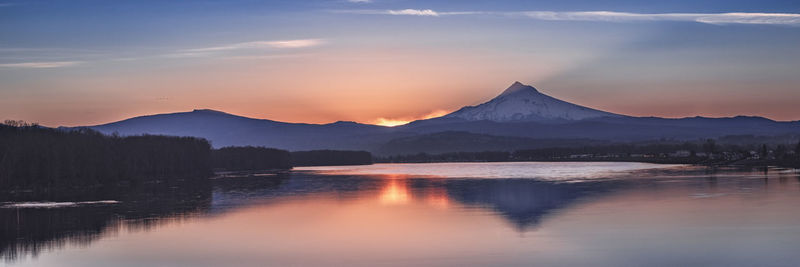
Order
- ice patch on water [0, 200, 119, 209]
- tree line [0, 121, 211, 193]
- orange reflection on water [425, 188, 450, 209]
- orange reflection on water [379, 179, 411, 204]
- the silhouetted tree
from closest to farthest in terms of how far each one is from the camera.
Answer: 1. orange reflection on water [425, 188, 450, 209]
2. ice patch on water [0, 200, 119, 209]
3. orange reflection on water [379, 179, 411, 204]
4. tree line [0, 121, 211, 193]
5. the silhouetted tree

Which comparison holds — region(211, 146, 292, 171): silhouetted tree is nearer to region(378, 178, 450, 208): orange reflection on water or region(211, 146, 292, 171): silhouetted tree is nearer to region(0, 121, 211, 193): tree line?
region(0, 121, 211, 193): tree line

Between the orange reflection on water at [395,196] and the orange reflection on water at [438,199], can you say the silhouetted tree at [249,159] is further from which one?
the orange reflection on water at [438,199]

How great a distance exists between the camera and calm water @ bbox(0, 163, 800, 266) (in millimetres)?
20656

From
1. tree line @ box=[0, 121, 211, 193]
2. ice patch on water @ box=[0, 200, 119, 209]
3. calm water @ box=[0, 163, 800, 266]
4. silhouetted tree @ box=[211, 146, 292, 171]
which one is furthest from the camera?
silhouetted tree @ box=[211, 146, 292, 171]

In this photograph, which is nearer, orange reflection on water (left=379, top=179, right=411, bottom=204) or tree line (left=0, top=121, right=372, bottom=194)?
orange reflection on water (left=379, top=179, right=411, bottom=204)

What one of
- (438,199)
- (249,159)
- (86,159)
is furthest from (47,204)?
(249,159)

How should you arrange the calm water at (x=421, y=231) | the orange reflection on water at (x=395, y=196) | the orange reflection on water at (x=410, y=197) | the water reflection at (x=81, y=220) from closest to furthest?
1. the calm water at (x=421, y=231)
2. the water reflection at (x=81, y=220)
3. the orange reflection on water at (x=410, y=197)
4. the orange reflection on water at (x=395, y=196)

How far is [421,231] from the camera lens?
2650cm

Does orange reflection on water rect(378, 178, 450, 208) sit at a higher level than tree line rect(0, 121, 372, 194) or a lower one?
lower

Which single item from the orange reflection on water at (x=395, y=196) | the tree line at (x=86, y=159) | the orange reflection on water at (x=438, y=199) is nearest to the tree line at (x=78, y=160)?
the tree line at (x=86, y=159)

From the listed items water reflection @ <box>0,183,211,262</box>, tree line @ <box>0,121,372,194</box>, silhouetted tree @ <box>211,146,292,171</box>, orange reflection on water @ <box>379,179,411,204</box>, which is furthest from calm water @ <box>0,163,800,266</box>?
silhouetted tree @ <box>211,146,292,171</box>

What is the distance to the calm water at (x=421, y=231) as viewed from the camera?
67.8ft

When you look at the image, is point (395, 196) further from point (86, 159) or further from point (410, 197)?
point (86, 159)

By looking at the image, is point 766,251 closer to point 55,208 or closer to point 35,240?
point 35,240
